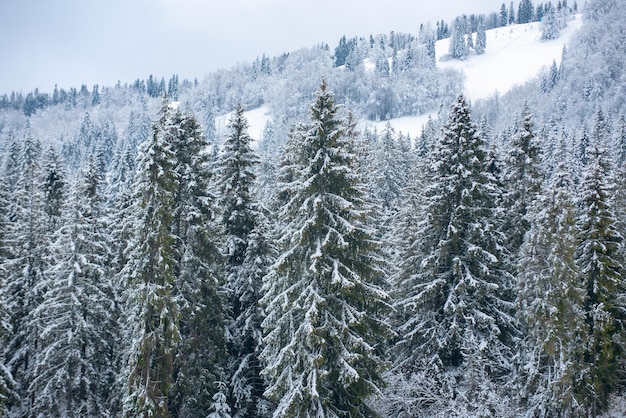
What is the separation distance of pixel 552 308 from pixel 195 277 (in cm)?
1590

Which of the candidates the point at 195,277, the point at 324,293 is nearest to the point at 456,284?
the point at 324,293

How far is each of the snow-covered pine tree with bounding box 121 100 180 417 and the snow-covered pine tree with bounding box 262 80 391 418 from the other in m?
4.53

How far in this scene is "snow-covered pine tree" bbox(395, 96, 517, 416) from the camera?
21625 millimetres

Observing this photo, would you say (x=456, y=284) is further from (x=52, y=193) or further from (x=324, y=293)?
(x=52, y=193)

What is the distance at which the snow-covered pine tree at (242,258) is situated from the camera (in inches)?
944

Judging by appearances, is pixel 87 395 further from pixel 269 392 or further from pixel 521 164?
pixel 521 164

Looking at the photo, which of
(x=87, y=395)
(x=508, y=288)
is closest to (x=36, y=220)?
(x=87, y=395)

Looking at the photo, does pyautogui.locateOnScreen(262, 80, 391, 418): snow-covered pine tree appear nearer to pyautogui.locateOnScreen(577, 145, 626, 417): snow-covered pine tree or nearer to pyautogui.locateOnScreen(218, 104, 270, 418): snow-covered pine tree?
pyautogui.locateOnScreen(218, 104, 270, 418): snow-covered pine tree

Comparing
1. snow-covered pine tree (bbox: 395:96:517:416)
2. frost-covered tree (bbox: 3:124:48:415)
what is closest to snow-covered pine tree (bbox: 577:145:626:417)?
snow-covered pine tree (bbox: 395:96:517:416)

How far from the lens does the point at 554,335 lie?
2111 centimetres

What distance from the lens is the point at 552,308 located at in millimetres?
21219

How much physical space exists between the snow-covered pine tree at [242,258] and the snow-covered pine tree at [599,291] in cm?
1525

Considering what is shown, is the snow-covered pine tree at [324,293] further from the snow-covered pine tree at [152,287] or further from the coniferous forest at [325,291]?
the snow-covered pine tree at [152,287]

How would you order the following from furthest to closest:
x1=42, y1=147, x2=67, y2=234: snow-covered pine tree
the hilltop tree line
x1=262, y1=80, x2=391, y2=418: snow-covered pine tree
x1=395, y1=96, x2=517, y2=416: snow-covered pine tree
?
x1=42, y1=147, x2=67, y2=234: snow-covered pine tree → x1=395, y1=96, x2=517, y2=416: snow-covered pine tree → the hilltop tree line → x1=262, y1=80, x2=391, y2=418: snow-covered pine tree
